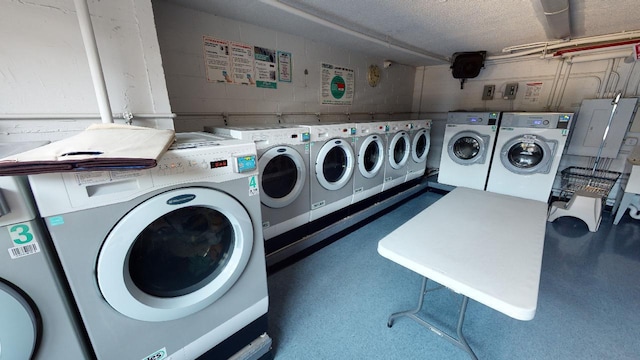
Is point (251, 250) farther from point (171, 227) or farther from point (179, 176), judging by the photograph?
point (179, 176)

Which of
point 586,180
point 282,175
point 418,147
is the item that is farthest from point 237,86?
point 586,180

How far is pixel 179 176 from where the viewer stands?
0.89 metres

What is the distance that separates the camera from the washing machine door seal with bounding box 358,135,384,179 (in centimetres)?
270

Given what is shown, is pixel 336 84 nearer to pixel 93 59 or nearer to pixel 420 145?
pixel 420 145

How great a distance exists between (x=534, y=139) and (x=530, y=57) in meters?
1.37

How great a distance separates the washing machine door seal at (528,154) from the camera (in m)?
2.92

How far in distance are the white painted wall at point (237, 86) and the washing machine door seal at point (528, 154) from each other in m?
2.07

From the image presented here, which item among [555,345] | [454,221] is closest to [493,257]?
[454,221]

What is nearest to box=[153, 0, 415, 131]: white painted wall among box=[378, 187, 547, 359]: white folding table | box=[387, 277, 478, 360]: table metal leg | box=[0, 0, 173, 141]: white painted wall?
box=[0, 0, 173, 141]: white painted wall

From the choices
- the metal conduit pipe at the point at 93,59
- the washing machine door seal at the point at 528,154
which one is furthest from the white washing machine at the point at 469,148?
the metal conduit pipe at the point at 93,59

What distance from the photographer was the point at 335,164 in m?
2.53

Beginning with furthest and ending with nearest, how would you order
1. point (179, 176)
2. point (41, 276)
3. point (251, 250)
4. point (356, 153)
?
1. point (356, 153)
2. point (251, 250)
3. point (179, 176)
4. point (41, 276)

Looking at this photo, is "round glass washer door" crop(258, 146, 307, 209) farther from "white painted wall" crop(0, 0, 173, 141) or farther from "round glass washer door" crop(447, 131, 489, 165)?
"round glass washer door" crop(447, 131, 489, 165)

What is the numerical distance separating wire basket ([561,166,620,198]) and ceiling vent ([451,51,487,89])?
6.18 feet
